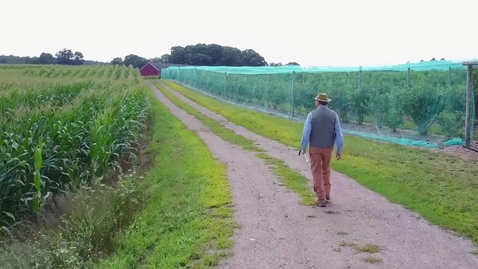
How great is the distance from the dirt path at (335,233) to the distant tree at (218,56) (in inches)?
2802

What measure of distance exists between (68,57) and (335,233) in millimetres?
71882

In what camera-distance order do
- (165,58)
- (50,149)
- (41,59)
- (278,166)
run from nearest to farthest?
1. (50,149)
2. (278,166)
3. (41,59)
4. (165,58)

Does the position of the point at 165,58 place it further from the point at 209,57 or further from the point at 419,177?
the point at 419,177

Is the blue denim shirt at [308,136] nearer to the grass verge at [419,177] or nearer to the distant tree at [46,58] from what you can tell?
the grass verge at [419,177]

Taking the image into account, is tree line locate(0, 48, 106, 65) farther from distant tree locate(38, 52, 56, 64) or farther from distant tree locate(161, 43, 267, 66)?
distant tree locate(161, 43, 267, 66)

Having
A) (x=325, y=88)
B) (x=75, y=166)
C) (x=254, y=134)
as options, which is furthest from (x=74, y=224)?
(x=325, y=88)

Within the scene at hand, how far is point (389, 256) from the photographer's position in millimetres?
6238

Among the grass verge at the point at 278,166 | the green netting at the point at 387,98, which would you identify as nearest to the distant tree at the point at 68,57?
the green netting at the point at 387,98

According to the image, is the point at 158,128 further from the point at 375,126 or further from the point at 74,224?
the point at 74,224

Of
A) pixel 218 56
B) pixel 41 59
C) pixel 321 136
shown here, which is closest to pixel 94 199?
pixel 321 136

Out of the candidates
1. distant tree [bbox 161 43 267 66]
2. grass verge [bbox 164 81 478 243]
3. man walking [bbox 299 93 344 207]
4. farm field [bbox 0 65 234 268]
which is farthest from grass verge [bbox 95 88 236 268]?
distant tree [bbox 161 43 267 66]

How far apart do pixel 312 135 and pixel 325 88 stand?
12.7m

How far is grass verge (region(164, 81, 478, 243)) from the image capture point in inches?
316

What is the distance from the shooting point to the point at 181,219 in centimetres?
788
